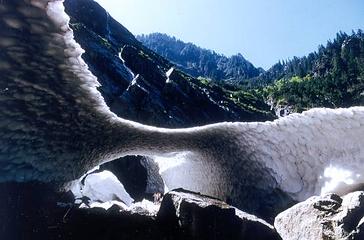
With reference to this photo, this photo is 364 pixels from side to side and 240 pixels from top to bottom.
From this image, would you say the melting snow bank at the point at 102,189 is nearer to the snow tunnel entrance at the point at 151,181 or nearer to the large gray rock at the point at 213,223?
the snow tunnel entrance at the point at 151,181

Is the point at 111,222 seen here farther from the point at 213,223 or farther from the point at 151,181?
the point at 151,181

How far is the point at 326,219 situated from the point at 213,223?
4.43ft

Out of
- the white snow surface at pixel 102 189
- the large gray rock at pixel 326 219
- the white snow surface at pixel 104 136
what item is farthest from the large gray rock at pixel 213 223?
the white snow surface at pixel 102 189

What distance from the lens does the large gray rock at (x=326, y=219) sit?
4258 mm

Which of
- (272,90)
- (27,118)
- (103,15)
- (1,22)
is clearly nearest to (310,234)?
(27,118)

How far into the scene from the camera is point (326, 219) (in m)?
4.56

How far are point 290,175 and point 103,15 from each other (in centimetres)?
A: 8477

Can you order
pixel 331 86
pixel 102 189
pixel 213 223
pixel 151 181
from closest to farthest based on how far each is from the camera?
1. pixel 213 223
2. pixel 102 189
3. pixel 151 181
4. pixel 331 86

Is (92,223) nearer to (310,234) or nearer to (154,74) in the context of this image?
(310,234)

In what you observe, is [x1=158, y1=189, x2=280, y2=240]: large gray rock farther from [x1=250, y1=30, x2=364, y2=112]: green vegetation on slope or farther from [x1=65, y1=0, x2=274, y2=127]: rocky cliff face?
[x1=250, y1=30, x2=364, y2=112]: green vegetation on slope

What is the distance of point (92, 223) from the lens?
4.56 metres

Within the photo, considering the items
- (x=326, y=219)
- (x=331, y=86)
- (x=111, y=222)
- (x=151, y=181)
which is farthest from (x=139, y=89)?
(x=331, y=86)

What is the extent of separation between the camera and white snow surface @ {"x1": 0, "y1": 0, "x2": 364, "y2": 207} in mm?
4020

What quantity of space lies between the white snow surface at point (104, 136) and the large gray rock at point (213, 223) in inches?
70.4
